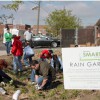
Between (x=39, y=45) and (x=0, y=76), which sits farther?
(x=39, y=45)

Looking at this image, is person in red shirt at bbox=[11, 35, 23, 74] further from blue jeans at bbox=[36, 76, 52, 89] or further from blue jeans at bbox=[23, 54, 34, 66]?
blue jeans at bbox=[36, 76, 52, 89]

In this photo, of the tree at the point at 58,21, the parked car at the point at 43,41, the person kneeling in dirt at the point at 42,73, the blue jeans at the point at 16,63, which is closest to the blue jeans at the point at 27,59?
the blue jeans at the point at 16,63

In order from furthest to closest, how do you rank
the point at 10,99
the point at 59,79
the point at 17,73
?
the point at 17,73, the point at 59,79, the point at 10,99

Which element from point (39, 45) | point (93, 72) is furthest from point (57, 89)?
point (39, 45)

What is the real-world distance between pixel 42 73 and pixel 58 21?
4733cm

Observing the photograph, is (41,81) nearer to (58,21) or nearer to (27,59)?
(27,59)

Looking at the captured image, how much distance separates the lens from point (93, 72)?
10.1 m

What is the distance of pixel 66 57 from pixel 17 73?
462cm

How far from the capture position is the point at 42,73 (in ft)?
39.2

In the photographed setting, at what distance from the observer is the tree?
192 ft

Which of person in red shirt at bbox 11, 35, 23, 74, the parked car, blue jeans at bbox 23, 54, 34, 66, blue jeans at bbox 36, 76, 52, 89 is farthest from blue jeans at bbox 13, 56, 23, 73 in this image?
the parked car

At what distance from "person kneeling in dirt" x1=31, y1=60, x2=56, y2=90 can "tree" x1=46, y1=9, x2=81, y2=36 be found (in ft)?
150

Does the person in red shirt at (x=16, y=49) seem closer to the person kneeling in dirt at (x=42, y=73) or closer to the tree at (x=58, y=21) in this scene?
the person kneeling in dirt at (x=42, y=73)

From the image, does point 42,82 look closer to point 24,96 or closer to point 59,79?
point 24,96
